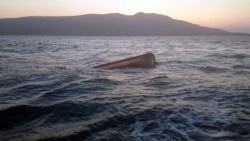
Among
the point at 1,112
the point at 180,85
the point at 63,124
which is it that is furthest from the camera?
the point at 180,85

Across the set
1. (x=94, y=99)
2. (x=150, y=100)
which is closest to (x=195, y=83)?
(x=150, y=100)

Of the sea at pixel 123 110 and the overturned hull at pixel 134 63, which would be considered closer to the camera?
the sea at pixel 123 110

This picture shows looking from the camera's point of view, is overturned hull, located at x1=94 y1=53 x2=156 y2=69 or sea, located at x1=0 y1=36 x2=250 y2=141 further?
overturned hull, located at x1=94 y1=53 x2=156 y2=69

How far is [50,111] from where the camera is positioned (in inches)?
352

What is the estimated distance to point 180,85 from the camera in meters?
13.7

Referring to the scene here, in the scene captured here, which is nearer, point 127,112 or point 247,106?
point 127,112

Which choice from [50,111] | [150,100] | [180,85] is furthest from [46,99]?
[180,85]

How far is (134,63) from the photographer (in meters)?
21.4

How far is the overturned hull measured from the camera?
2019 centimetres

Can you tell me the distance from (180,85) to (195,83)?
1045mm

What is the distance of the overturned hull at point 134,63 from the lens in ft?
66.3

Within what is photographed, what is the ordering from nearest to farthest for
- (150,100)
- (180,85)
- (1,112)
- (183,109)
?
(1,112)
(183,109)
(150,100)
(180,85)

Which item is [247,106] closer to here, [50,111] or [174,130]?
[174,130]

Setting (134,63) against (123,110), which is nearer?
(123,110)
